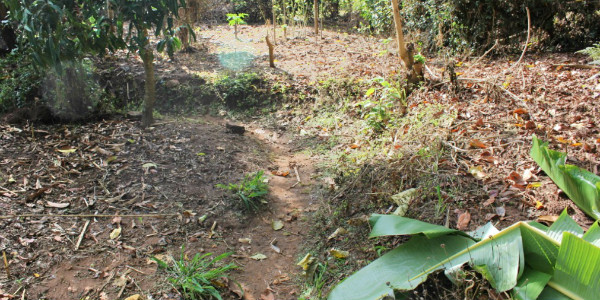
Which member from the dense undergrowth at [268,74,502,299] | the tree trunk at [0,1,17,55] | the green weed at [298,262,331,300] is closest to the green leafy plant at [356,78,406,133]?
the dense undergrowth at [268,74,502,299]

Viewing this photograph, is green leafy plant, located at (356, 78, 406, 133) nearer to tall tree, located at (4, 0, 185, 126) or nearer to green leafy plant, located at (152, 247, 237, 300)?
tall tree, located at (4, 0, 185, 126)

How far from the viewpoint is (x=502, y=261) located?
6.48 feet

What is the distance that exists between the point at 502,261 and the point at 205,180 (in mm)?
2580

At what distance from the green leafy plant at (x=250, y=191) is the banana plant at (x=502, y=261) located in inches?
52.3

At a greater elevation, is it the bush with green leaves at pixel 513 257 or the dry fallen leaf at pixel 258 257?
the bush with green leaves at pixel 513 257

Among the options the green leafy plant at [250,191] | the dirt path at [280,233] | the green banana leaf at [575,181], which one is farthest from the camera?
the green leafy plant at [250,191]

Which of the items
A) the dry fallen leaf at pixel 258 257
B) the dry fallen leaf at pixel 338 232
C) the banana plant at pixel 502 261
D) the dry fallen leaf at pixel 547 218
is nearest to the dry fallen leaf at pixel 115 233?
the dry fallen leaf at pixel 258 257

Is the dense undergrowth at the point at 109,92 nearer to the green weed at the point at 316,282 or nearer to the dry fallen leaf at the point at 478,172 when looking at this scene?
the green weed at the point at 316,282

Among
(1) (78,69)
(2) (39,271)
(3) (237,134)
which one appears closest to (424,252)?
(2) (39,271)

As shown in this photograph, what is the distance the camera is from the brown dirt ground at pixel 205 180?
8.69 feet

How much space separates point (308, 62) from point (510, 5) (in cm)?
324

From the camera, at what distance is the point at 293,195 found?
3787 mm

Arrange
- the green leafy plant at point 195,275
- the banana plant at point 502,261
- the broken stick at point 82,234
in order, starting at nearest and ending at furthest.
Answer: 1. the banana plant at point 502,261
2. the green leafy plant at point 195,275
3. the broken stick at point 82,234

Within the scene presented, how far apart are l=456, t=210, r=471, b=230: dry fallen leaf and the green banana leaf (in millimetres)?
552
